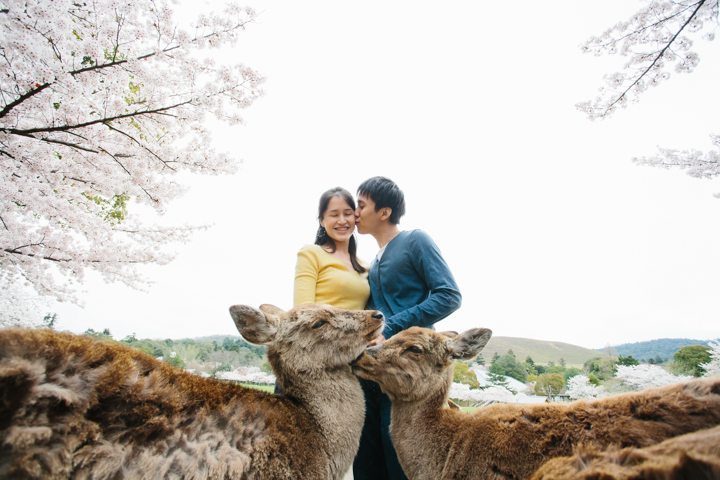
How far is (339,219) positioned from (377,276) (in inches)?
30.9

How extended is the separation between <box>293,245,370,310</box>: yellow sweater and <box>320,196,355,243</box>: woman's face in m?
0.30

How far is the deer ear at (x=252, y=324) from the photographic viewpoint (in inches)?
110

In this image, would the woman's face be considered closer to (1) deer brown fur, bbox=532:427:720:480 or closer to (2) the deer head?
(2) the deer head

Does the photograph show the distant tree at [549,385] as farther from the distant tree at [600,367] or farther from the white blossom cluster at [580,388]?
the distant tree at [600,367]

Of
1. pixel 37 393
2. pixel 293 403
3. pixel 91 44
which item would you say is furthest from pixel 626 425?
pixel 91 44

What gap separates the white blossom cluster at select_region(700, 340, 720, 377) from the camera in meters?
9.27

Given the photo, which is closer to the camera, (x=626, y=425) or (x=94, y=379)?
(x=94, y=379)

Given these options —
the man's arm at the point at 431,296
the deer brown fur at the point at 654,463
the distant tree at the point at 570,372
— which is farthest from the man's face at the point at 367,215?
the distant tree at the point at 570,372

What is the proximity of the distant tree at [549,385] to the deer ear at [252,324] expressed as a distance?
12.2 m

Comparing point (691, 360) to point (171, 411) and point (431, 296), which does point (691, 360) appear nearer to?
point (431, 296)

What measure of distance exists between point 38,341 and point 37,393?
221mm

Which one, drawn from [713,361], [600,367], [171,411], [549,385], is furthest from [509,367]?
[171,411]

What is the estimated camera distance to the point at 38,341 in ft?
4.74

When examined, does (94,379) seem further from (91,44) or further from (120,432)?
(91,44)
